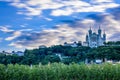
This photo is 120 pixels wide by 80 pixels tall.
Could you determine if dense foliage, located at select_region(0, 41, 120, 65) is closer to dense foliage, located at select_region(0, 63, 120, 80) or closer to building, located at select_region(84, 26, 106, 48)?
building, located at select_region(84, 26, 106, 48)

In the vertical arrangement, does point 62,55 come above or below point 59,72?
below

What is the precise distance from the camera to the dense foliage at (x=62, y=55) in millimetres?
77500

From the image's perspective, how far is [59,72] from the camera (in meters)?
16.6

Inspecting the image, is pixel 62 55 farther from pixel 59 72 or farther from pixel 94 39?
pixel 59 72

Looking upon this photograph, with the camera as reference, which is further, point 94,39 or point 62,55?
point 94,39

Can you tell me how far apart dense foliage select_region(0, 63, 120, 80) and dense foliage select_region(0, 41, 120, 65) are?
55.1 metres

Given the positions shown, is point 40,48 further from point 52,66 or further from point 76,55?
point 52,66

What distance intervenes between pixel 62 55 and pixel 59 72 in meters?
80.7

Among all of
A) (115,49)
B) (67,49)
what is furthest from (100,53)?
(67,49)

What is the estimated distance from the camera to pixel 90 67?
56.2 feet

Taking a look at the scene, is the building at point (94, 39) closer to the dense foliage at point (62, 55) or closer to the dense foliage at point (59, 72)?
the dense foliage at point (62, 55)

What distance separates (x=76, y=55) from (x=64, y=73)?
77.0 m

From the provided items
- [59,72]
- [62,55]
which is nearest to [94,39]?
[62,55]

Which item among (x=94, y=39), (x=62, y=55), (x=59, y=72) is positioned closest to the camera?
(x=59, y=72)
